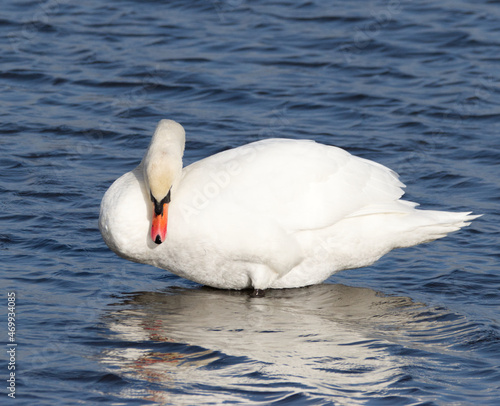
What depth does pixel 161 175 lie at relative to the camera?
706cm

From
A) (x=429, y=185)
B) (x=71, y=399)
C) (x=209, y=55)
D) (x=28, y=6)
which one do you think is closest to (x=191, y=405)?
(x=71, y=399)

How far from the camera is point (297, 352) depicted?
6.53 m

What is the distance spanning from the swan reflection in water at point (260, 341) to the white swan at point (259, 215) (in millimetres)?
254

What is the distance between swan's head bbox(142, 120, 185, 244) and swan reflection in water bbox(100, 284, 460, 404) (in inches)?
28.1

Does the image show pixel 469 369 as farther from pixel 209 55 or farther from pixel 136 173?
pixel 209 55

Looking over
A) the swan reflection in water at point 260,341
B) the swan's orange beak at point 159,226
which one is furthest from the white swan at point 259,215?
the swan reflection in water at point 260,341

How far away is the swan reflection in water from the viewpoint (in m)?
6.02

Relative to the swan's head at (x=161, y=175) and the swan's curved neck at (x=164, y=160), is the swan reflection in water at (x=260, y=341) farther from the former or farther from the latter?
the swan's curved neck at (x=164, y=160)

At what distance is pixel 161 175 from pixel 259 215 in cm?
83

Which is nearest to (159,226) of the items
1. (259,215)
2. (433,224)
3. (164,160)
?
(164,160)

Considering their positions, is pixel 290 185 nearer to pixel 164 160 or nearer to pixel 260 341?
pixel 164 160

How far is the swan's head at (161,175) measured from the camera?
23.0 ft

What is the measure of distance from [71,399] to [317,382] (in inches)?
59.9

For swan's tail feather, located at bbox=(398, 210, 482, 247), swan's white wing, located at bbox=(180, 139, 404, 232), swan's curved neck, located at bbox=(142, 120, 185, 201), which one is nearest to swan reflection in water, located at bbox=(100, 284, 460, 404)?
swan's tail feather, located at bbox=(398, 210, 482, 247)
